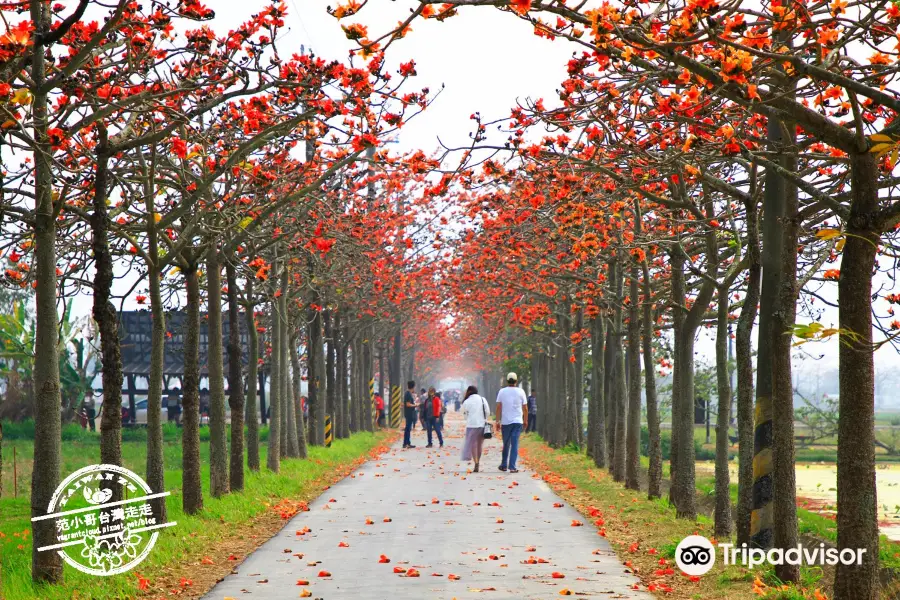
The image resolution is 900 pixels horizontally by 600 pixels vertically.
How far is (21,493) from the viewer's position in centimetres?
2014

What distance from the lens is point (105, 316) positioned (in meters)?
9.34

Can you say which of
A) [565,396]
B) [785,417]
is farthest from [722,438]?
[565,396]

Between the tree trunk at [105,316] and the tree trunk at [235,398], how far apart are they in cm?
527

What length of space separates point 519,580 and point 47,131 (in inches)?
195

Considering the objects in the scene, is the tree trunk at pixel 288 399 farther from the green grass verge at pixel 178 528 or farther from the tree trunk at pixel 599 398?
the tree trunk at pixel 599 398

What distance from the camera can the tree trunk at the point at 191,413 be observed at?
12.2 meters

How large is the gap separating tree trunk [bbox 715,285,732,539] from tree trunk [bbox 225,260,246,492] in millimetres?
7003

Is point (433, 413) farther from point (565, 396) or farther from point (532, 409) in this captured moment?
point (532, 409)

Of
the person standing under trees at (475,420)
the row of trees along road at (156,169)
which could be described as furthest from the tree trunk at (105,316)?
the person standing under trees at (475,420)

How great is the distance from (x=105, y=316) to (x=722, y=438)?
A: 6.13 metres

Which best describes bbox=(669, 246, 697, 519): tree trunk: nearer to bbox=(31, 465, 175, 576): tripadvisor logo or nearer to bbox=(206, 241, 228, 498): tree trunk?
bbox=(206, 241, 228, 498): tree trunk

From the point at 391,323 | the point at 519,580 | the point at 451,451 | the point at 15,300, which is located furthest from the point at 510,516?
the point at 15,300

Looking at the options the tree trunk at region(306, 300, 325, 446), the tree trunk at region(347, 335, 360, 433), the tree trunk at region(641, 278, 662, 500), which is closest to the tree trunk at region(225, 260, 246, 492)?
the tree trunk at region(641, 278, 662, 500)

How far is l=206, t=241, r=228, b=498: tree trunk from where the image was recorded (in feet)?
44.8
